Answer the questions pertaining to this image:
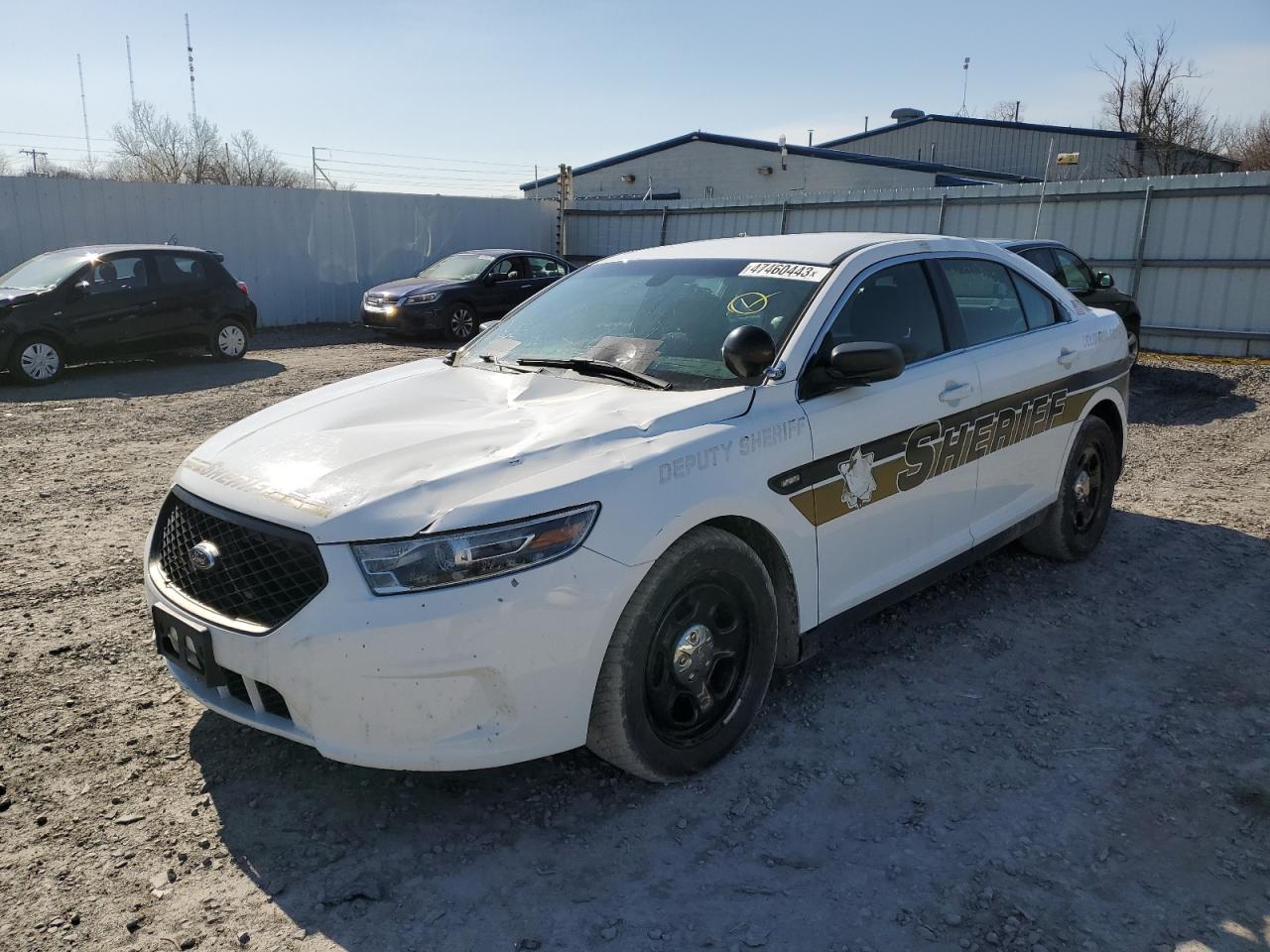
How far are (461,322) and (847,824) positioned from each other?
14.2m

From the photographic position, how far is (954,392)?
4.18 meters

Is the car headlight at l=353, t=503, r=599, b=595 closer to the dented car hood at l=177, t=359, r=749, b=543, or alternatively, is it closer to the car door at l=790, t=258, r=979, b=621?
the dented car hood at l=177, t=359, r=749, b=543

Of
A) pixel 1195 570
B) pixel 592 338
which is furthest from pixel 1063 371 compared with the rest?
pixel 592 338

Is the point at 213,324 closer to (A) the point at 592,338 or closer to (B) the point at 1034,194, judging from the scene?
(A) the point at 592,338

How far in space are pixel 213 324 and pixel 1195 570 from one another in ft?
39.6

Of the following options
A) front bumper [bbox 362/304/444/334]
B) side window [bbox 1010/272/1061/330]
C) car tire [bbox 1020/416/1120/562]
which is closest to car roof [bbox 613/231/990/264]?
side window [bbox 1010/272/1061/330]

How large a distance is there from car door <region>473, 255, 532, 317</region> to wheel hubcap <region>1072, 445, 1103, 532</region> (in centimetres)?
1223

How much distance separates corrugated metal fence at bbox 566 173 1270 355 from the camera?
43.3 ft

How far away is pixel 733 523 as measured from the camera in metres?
3.33

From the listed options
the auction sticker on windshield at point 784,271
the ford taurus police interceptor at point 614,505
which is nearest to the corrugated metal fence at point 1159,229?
the ford taurus police interceptor at point 614,505

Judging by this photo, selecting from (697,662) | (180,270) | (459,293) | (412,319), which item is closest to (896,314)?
(697,662)

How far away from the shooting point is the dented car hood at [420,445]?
111 inches

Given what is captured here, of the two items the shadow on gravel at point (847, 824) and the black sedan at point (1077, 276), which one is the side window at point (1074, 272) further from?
the shadow on gravel at point (847, 824)

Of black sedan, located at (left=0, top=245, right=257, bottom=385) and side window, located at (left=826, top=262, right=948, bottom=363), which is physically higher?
side window, located at (left=826, top=262, right=948, bottom=363)
